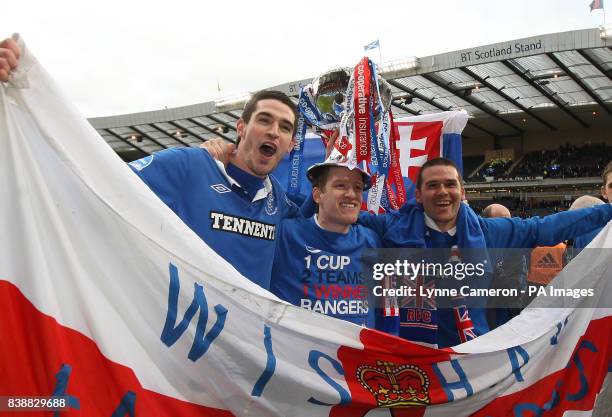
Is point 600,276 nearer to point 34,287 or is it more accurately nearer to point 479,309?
point 479,309

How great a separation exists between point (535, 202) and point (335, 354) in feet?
93.1

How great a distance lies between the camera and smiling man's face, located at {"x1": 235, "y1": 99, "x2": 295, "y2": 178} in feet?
8.50

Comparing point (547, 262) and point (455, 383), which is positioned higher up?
point (547, 262)

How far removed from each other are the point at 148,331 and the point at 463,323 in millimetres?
1586

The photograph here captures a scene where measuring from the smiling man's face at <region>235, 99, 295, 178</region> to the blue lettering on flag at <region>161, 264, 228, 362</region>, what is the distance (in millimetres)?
903

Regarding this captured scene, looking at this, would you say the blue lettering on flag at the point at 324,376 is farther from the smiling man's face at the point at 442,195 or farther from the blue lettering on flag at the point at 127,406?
the smiling man's face at the point at 442,195

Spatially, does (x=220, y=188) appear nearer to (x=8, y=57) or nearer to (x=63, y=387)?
(x=8, y=57)

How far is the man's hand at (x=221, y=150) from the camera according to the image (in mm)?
2609

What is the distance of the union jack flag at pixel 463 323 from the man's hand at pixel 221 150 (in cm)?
140

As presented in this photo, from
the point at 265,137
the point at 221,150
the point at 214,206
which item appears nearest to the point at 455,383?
the point at 214,206

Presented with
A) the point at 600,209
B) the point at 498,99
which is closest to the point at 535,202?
the point at 498,99

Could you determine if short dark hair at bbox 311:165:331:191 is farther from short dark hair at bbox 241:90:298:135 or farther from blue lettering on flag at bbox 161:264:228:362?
blue lettering on flag at bbox 161:264:228:362

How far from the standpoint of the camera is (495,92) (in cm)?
2144

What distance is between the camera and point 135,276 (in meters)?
1.77
